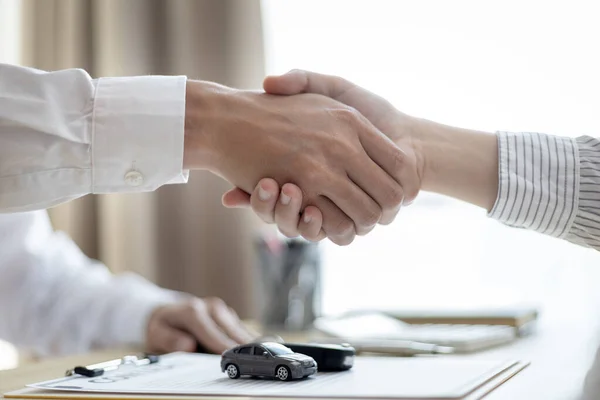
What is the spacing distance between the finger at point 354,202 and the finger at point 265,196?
3.2 inches

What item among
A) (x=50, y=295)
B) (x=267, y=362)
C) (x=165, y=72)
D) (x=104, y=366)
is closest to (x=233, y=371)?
(x=267, y=362)

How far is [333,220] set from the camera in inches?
48.3

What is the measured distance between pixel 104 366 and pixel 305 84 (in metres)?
0.59

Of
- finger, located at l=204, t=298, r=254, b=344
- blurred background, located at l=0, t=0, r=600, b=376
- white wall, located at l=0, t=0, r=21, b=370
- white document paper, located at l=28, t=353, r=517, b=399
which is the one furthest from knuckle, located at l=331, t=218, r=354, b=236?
white wall, located at l=0, t=0, r=21, b=370

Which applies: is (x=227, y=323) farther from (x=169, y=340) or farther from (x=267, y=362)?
(x=267, y=362)

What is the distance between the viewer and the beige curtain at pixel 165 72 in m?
2.48

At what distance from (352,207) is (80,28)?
1.73 meters

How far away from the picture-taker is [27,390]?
0.77 meters

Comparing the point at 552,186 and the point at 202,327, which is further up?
the point at 552,186

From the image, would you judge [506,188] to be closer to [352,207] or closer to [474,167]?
[474,167]

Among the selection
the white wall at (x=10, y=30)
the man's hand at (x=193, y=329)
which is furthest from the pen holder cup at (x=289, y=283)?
the white wall at (x=10, y=30)

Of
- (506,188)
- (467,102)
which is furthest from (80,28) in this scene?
(506,188)

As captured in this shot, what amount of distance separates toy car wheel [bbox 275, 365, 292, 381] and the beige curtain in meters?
1.70

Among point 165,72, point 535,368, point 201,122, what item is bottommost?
point 535,368
